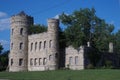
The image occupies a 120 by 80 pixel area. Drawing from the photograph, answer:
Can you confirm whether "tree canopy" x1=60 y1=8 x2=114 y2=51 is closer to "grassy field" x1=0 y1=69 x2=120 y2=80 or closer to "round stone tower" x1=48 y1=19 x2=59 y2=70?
"round stone tower" x1=48 y1=19 x2=59 y2=70

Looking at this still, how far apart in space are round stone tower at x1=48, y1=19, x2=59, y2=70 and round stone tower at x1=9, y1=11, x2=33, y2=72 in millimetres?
9346

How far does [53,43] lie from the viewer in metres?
61.0

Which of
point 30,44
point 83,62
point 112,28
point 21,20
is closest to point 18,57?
point 30,44

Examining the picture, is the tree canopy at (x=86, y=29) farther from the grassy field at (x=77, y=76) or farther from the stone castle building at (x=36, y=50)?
the grassy field at (x=77, y=76)

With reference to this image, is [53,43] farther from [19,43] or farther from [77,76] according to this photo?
[77,76]

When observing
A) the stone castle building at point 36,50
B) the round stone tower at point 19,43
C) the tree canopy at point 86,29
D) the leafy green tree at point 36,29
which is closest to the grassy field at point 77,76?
the stone castle building at point 36,50

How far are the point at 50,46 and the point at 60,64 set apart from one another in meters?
4.10

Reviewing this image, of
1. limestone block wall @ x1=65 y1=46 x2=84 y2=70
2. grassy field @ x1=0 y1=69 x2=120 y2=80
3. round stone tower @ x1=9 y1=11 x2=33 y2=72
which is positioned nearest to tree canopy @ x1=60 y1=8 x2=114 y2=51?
limestone block wall @ x1=65 y1=46 x2=84 y2=70

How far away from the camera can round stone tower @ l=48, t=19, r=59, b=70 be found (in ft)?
199

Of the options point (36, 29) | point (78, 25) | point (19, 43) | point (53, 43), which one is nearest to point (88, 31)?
point (78, 25)

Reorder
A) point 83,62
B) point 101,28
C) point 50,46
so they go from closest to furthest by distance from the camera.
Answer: point 83,62 → point 50,46 → point 101,28

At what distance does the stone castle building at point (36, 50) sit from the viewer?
60531mm

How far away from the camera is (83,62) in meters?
56.9

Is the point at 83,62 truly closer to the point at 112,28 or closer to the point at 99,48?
the point at 99,48
